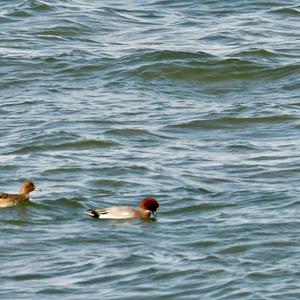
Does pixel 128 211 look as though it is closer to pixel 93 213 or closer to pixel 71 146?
pixel 93 213

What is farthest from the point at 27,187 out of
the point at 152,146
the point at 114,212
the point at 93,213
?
the point at 152,146

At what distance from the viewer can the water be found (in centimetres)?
1353

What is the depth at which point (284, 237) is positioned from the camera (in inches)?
571

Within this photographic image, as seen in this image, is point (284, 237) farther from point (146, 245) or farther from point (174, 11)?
point (174, 11)

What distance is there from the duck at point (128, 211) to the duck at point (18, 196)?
0.78 meters

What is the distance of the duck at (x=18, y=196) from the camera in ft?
50.7

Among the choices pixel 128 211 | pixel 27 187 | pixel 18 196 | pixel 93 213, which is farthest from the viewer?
pixel 27 187

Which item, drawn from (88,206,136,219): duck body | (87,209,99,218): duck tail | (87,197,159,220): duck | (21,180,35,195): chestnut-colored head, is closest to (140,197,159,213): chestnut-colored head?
(87,197,159,220): duck

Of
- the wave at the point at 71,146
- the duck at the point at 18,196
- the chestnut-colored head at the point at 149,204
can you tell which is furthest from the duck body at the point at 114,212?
the wave at the point at 71,146

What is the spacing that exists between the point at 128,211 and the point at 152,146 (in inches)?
147

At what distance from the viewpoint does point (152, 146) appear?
18.8 meters

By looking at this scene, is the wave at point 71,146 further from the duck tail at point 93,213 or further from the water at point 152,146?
the duck tail at point 93,213

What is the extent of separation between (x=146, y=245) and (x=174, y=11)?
46.8ft

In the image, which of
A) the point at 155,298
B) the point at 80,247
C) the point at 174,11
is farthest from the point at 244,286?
the point at 174,11
